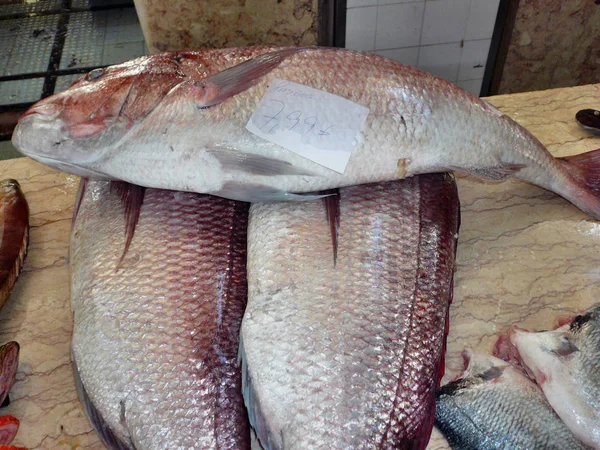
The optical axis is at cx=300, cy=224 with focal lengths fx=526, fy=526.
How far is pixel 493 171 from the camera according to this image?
1.81m

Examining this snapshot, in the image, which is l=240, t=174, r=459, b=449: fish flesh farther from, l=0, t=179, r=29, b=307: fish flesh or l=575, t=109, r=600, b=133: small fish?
l=575, t=109, r=600, b=133: small fish

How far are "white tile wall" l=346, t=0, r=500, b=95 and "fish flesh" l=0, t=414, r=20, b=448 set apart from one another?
8.30ft

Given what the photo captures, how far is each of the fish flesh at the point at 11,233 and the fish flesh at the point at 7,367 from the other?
0.84 ft

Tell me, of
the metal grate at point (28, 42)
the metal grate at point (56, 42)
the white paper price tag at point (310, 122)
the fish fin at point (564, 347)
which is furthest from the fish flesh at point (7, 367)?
the metal grate at point (28, 42)

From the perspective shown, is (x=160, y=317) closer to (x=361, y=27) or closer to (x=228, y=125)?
(x=228, y=125)

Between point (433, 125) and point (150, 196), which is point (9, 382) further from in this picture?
point (433, 125)

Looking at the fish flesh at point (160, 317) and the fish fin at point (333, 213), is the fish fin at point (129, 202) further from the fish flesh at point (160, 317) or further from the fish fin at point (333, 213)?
the fish fin at point (333, 213)

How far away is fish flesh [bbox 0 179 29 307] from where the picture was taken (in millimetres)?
1857

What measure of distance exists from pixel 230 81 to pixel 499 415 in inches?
49.2

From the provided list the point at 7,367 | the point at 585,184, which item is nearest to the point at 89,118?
the point at 7,367

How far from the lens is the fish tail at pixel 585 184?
6.57ft

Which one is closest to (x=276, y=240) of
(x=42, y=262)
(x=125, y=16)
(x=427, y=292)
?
(x=427, y=292)

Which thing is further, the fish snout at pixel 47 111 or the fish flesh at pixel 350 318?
the fish snout at pixel 47 111

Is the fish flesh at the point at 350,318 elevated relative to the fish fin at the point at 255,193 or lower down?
lower down
